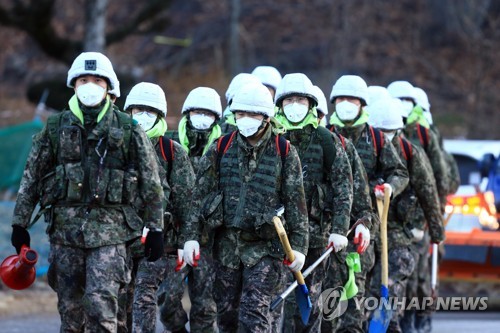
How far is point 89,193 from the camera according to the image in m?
8.33

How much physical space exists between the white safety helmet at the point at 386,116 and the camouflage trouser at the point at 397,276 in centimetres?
112

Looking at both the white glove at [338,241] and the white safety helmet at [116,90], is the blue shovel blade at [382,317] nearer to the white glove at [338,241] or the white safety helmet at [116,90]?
the white glove at [338,241]

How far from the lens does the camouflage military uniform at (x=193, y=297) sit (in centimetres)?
1034

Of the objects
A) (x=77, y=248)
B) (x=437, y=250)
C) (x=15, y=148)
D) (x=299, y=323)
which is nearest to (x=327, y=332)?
(x=299, y=323)

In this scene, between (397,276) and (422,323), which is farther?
(422,323)

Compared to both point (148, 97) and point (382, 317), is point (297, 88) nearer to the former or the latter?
point (148, 97)

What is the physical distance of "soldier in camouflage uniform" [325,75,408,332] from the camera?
1112 cm

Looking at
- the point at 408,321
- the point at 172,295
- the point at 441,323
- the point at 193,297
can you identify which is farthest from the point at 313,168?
the point at 441,323

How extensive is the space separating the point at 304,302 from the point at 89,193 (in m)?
1.89

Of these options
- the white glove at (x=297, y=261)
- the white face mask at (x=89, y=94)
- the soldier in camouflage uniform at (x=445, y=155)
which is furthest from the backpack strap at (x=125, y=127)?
the soldier in camouflage uniform at (x=445, y=155)

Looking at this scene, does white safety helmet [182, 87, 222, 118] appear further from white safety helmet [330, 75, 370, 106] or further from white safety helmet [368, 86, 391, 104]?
white safety helmet [368, 86, 391, 104]

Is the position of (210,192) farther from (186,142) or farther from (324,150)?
(186,142)

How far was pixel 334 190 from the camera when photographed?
31.8ft

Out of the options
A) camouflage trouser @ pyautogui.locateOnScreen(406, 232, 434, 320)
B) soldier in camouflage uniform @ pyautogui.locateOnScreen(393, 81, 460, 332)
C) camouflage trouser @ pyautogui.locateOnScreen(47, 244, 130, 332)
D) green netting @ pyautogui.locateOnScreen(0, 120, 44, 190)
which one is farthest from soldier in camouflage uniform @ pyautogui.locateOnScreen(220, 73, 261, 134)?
green netting @ pyautogui.locateOnScreen(0, 120, 44, 190)
